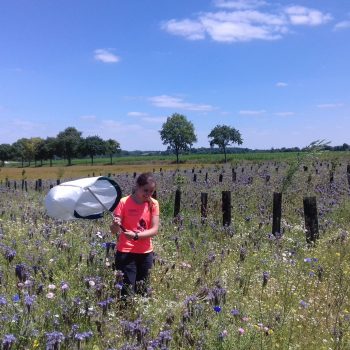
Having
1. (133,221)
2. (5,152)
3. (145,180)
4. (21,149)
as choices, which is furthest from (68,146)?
(145,180)

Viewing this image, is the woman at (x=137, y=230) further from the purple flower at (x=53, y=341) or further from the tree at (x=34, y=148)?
the tree at (x=34, y=148)

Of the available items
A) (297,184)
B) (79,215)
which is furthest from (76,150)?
(79,215)

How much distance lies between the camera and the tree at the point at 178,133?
316ft

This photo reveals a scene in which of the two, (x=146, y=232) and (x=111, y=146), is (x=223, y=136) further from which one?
(x=146, y=232)

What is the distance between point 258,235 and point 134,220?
3289 mm

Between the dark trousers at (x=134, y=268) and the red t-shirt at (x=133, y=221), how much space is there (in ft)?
0.22

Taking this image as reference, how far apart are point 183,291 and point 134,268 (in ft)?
1.94

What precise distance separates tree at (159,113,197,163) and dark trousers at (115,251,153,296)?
291ft

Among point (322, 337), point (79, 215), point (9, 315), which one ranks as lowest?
point (322, 337)

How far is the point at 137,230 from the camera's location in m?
4.90

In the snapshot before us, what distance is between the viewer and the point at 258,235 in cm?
759

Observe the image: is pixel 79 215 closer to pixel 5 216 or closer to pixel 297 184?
pixel 5 216

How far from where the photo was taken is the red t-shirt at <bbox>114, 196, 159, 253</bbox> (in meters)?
4.90

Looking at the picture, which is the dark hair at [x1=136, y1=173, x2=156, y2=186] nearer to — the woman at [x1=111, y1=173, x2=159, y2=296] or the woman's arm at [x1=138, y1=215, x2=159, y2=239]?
the woman at [x1=111, y1=173, x2=159, y2=296]
